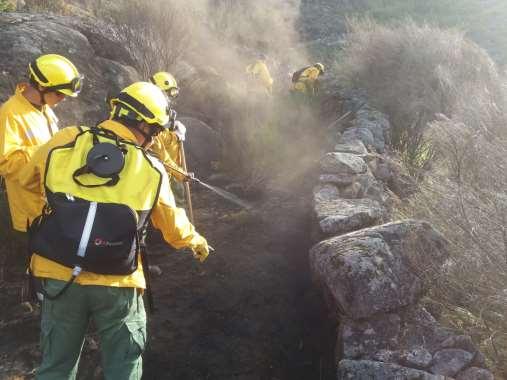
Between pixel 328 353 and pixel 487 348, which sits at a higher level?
pixel 487 348

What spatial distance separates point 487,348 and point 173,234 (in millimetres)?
2053

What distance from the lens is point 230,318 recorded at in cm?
346

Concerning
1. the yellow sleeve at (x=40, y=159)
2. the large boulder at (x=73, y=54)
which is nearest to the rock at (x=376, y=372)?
the yellow sleeve at (x=40, y=159)

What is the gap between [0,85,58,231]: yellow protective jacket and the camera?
2660 mm

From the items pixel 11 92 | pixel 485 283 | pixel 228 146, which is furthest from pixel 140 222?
pixel 228 146

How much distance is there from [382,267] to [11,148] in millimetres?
2556

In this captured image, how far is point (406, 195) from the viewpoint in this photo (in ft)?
16.0

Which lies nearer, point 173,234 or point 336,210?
point 173,234

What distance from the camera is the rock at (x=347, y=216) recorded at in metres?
3.75

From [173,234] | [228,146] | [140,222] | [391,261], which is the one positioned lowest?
[228,146]

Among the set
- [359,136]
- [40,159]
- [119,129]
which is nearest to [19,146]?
[40,159]

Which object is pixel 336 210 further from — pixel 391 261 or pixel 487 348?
pixel 487 348

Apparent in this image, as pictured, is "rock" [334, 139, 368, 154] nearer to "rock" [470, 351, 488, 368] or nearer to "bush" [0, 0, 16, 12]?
"rock" [470, 351, 488, 368]

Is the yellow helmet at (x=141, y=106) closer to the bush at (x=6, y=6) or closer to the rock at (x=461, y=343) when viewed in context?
the rock at (x=461, y=343)
